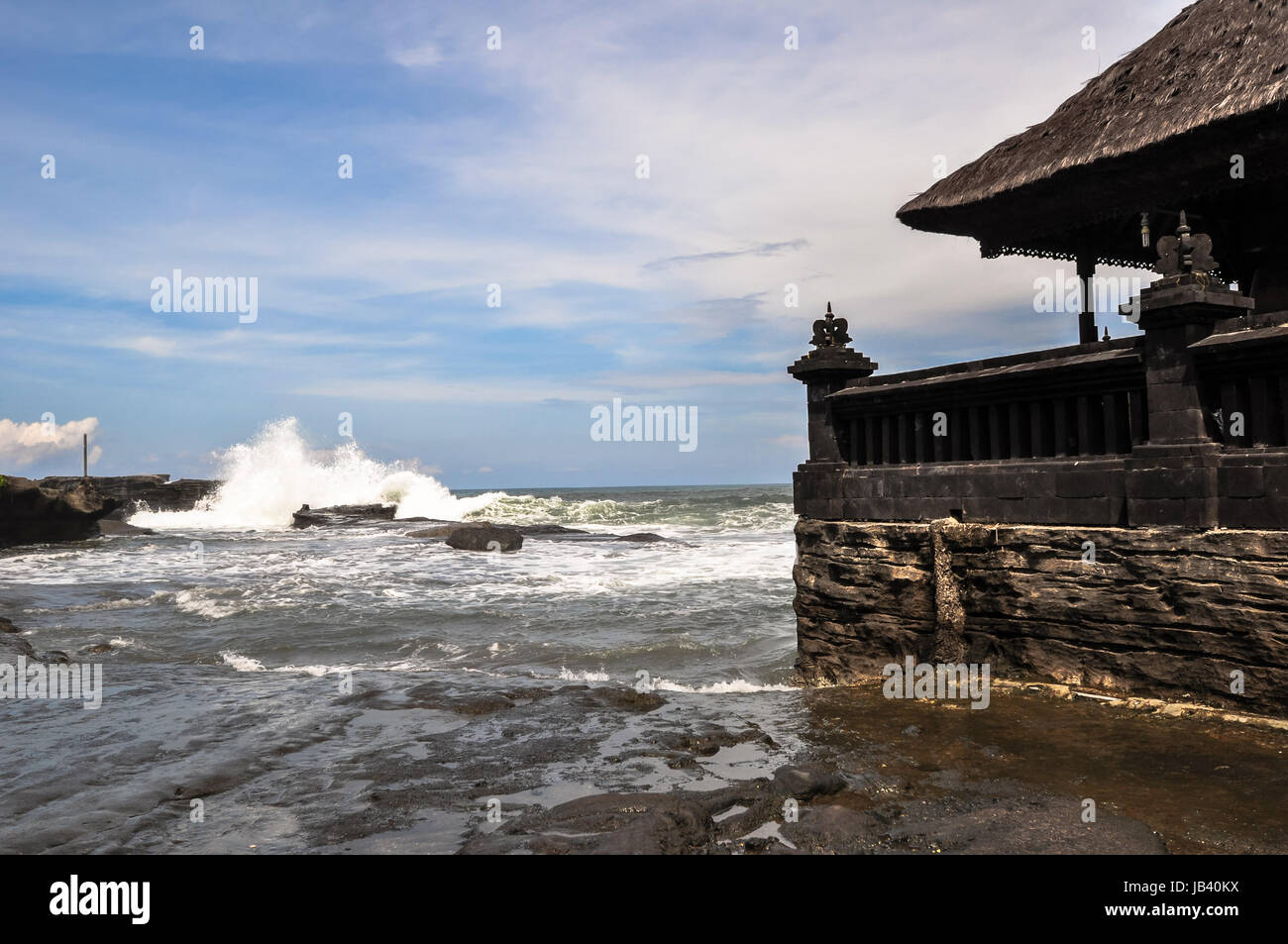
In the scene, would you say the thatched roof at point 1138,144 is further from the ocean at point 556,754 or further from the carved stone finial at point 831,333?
the ocean at point 556,754

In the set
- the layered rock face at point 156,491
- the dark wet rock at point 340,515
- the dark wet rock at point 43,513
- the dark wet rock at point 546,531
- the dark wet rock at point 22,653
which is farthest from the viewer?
the layered rock face at point 156,491

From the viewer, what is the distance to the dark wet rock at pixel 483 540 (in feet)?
89.7

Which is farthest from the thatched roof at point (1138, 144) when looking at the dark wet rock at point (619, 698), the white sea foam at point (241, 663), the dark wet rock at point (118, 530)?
the dark wet rock at point (118, 530)

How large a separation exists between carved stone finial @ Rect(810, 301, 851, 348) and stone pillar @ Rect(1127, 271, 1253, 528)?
9.84ft

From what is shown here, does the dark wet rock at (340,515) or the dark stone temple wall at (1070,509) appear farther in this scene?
the dark wet rock at (340,515)

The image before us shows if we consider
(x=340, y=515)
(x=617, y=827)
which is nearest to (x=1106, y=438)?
(x=617, y=827)

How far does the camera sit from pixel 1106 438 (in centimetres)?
664

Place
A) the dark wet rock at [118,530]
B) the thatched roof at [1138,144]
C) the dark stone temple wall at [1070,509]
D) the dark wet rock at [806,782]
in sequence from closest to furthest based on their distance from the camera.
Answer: the dark wet rock at [806,782] → the dark stone temple wall at [1070,509] → the thatched roof at [1138,144] → the dark wet rock at [118,530]

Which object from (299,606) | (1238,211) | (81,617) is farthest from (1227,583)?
(81,617)

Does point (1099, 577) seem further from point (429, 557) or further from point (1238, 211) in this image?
point (429, 557)

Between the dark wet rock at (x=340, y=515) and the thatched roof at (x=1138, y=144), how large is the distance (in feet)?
123

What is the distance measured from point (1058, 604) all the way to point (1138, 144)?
14.1 ft

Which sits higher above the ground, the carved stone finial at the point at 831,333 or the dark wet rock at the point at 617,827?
the carved stone finial at the point at 831,333

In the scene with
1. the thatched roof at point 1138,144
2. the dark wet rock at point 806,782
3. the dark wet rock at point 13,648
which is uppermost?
the thatched roof at point 1138,144
